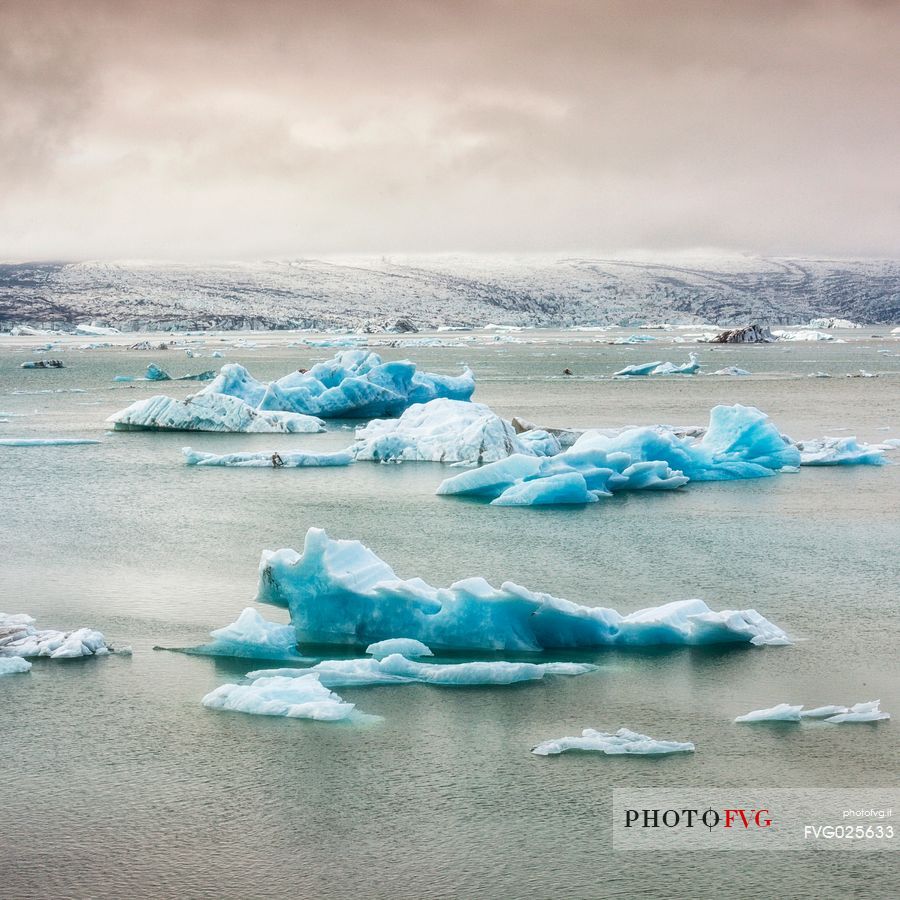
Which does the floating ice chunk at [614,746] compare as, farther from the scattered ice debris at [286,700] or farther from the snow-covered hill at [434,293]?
the snow-covered hill at [434,293]

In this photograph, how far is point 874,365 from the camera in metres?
48.3

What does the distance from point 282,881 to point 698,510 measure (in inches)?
415

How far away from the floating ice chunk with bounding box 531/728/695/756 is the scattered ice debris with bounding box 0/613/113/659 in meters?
3.50

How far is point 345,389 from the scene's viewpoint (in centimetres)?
2558

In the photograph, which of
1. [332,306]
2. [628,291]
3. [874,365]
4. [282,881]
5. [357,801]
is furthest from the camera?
[628,291]

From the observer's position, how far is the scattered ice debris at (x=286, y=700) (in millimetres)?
7039

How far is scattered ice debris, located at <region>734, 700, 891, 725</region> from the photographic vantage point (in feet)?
23.2

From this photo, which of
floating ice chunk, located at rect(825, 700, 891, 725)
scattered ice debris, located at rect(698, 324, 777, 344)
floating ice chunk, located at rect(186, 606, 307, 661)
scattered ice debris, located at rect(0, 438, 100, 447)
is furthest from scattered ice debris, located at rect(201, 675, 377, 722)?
scattered ice debris, located at rect(698, 324, 777, 344)

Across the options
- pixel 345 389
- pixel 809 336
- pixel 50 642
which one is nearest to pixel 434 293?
pixel 809 336

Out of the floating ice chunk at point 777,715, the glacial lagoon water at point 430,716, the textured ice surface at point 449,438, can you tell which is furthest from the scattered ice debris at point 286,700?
the textured ice surface at point 449,438

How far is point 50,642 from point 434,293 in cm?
12600

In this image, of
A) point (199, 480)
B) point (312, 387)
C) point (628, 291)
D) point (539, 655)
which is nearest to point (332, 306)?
point (628, 291)

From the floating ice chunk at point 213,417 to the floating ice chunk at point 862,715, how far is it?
17536mm

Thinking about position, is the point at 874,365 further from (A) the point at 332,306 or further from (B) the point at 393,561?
(A) the point at 332,306
